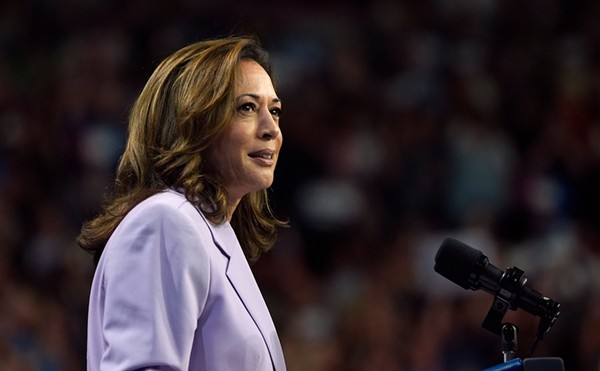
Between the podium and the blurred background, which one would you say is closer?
the podium

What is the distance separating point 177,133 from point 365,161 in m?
3.04

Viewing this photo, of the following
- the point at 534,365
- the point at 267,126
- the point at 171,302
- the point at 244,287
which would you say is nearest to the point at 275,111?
the point at 267,126

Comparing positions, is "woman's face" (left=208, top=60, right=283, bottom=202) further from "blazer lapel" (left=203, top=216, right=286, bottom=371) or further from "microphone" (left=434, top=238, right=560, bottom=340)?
"microphone" (left=434, top=238, right=560, bottom=340)

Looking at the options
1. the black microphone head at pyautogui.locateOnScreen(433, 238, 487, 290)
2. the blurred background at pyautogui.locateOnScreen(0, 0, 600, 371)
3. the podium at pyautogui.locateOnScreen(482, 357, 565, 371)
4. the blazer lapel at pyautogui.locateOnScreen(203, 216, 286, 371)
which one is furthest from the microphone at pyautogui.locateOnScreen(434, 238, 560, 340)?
the blurred background at pyautogui.locateOnScreen(0, 0, 600, 371)

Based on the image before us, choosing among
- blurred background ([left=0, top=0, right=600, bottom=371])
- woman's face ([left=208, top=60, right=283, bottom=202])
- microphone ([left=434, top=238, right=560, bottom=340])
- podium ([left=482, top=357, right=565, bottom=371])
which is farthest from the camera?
blurred background ([left=0, top=0, right=600, bottom=371])

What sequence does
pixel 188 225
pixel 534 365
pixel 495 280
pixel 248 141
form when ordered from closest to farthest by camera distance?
1. pixel 534 365
2. pixel 188 225
3. pixel 495 280
4. pixel 248 141

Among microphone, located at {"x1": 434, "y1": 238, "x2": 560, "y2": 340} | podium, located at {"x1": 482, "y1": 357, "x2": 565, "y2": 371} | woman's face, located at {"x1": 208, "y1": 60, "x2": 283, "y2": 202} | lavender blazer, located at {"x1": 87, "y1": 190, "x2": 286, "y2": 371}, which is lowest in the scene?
lavender blazer, located at {"x1": 87, "y1": 190, "x2": 286, "y2": 371}

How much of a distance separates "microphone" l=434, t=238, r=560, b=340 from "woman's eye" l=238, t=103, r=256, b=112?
447mm

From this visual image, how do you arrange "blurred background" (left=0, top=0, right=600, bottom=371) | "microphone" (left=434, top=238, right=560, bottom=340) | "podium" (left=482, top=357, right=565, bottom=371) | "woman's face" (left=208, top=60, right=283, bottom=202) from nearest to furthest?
"podium" (left=482, top=357, right=565, bottom=371), "microphone" (left=434, top=238, right=560, bottom=340), "woman's face" (left=208, top=60, right=283, bottom=202), "blurred background" (left=0, top=0, right=600, bottom=371)

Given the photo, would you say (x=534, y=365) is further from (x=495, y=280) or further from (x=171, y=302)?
(x=171, y=302)

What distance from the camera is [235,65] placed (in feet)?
6.97

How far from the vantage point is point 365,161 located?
5043mm

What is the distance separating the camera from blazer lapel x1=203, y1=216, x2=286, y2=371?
2004 mm

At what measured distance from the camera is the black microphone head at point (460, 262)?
204cm
